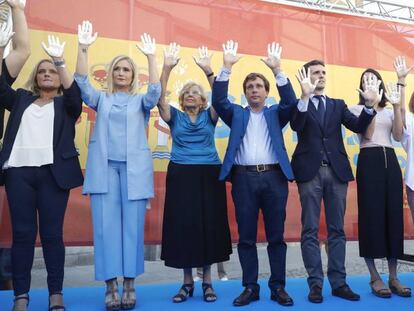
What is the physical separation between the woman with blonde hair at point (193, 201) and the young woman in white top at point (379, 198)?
96cm

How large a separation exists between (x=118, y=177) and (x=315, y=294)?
140cm

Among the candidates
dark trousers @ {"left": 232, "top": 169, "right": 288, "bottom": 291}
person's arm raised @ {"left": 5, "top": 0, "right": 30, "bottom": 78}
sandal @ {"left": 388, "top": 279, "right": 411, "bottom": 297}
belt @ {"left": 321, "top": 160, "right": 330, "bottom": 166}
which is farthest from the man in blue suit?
person's arm raised @ {"left": 5, "top": 0, "right": 30, "bottom": 78}

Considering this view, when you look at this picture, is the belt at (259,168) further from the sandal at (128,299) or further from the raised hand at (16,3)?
the raised hand at (16,3)

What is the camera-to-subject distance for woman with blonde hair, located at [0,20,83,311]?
2154 millimetres

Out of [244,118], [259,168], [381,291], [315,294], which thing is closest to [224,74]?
[244,118]

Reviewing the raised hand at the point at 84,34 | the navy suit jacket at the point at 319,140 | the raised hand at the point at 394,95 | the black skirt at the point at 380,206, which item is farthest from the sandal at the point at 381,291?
the raised hand at the point at 84,34

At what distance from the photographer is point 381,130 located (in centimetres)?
273

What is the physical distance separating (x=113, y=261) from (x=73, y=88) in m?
A: 1.03

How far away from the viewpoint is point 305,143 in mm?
2562

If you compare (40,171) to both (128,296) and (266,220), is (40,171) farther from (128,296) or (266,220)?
(266,220)

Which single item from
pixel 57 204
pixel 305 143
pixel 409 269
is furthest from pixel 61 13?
pixel 409 269

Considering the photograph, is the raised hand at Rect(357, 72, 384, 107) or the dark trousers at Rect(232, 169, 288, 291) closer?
the dark trousers at Rect(232, 169, 288, 291)

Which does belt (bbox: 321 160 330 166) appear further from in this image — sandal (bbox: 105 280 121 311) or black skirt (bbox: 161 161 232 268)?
sandal (bbox: 105 280 121 311)

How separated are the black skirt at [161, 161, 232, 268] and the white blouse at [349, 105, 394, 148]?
1103 mm
